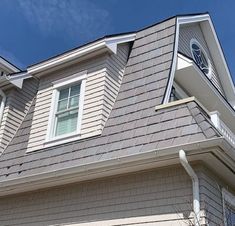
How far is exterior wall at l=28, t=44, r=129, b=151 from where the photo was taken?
8617 millimetres

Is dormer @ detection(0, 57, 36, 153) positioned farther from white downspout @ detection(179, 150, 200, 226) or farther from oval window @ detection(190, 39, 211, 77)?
white downspout @ detection(179, 150, 200, 226)

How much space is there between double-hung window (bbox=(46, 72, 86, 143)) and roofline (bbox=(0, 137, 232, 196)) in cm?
109

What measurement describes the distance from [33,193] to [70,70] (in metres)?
2.95

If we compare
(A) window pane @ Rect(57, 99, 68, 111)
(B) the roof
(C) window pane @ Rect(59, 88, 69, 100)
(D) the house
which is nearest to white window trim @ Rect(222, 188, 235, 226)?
(D) the house

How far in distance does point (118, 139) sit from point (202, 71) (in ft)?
11.0

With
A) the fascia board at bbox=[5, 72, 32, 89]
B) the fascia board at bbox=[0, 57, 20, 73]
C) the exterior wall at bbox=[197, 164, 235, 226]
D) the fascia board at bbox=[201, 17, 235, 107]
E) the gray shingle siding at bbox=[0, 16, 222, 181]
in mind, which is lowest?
the exterior wall at bbox=[197, 164, 235, 226]

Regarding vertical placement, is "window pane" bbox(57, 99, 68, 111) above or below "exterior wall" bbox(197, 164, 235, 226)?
above

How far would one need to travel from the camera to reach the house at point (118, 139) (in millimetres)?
6762

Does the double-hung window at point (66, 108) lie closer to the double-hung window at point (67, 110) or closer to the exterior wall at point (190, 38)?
the double-hung window at point (67, 110)

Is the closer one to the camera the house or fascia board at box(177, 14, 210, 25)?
the house

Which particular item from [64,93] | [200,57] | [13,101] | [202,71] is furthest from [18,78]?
[200,57]

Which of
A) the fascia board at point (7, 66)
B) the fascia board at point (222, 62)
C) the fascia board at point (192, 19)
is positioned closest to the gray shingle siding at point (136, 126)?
the fascia board at point (192, 19)

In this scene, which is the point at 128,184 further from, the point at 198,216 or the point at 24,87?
the point at 24,87

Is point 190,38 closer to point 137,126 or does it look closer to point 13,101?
point 137,126
